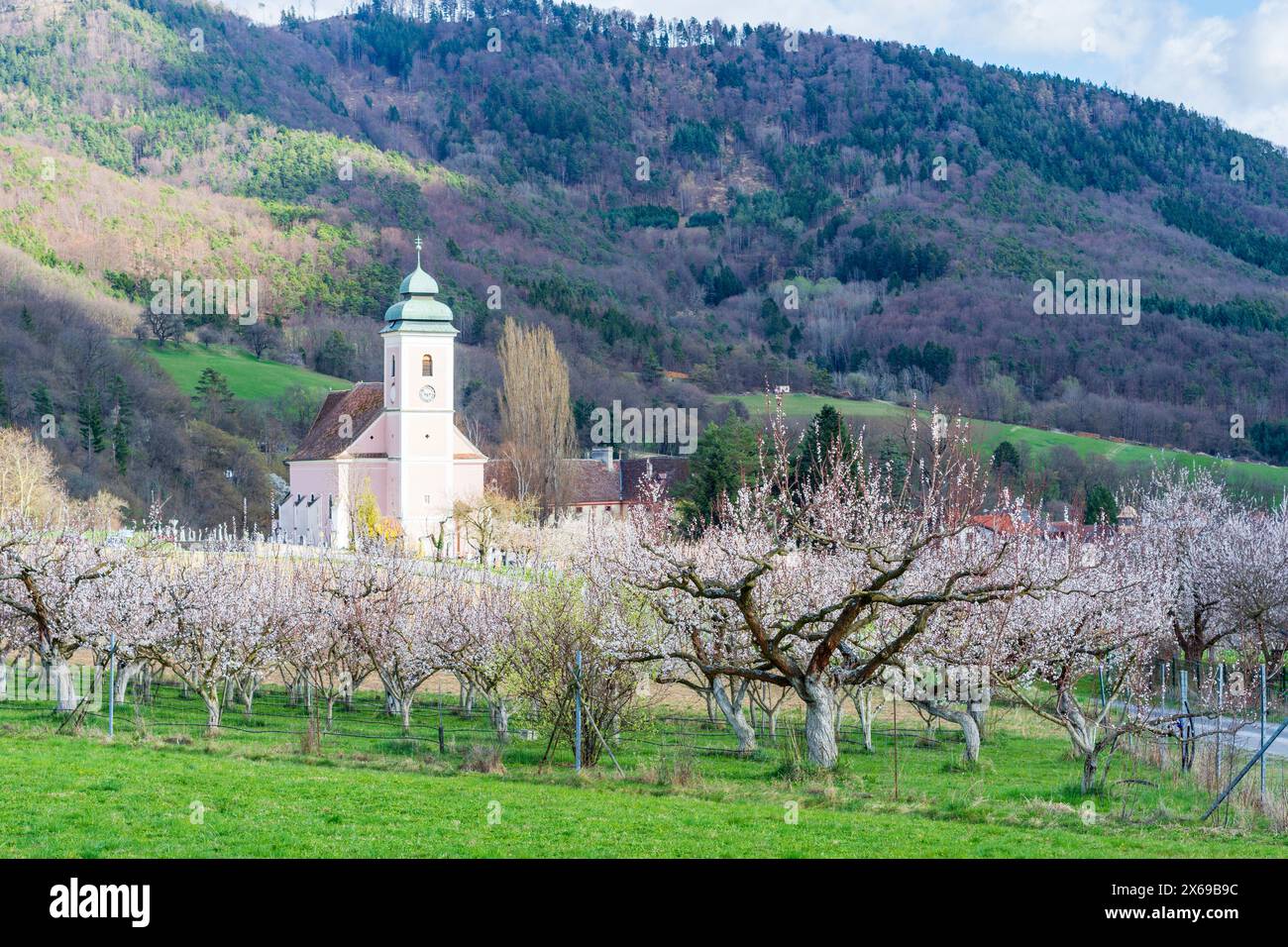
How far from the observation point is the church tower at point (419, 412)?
228ft

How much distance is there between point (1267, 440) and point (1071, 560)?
85.7m

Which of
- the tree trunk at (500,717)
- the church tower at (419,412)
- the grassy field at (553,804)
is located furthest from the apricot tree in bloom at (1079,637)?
the church tower at (419,412)

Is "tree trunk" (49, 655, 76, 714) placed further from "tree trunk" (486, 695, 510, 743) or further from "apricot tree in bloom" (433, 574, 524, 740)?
"tree trunk" (486, 695, 510, 743)

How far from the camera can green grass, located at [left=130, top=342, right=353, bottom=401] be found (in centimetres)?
9844

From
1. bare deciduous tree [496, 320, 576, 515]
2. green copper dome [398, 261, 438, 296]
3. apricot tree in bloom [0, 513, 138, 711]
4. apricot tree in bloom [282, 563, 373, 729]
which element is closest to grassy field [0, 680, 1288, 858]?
apricot tree in bloom [0, 513, 138, 711]

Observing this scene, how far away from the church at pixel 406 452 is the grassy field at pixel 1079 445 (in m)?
19.7

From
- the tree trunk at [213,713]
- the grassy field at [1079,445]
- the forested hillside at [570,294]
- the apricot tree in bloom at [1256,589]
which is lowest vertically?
the tree trunk at [213,713]

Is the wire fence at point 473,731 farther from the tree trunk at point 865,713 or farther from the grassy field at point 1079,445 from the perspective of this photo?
the grassy field at point 1079,445

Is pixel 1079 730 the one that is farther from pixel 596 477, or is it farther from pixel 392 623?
pixel 596 477

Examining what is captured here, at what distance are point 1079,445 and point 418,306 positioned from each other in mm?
47408

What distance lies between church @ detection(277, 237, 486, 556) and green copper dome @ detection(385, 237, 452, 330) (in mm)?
49

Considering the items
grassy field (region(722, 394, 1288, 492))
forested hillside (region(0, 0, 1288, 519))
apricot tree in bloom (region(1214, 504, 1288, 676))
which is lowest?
apricot tree in bloom (region(1214, 504, 1288, 676))
